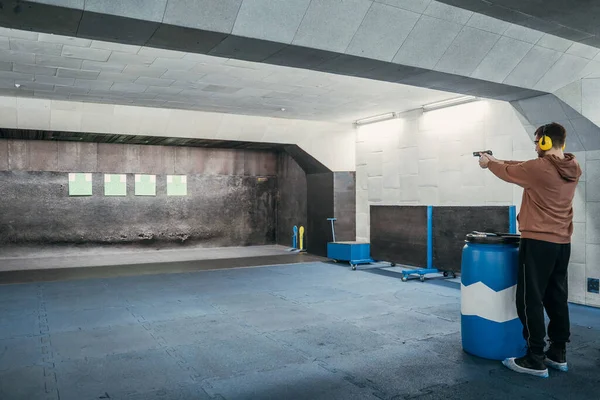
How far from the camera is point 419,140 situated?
8547 mm

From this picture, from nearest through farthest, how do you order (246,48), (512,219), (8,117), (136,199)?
(246,48) → (512,219) → (8,117) → (136,199)

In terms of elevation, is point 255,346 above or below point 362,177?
below

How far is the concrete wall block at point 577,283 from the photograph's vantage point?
18.4 ft

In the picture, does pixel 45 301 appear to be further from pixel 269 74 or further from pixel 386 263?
pixel 386 263

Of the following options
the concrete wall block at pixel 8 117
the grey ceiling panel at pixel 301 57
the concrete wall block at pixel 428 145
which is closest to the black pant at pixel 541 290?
the grey ceiling panel at pixel 301 57

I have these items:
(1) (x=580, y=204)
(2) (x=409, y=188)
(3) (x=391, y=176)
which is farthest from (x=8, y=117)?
(1) (x=580, y=204)

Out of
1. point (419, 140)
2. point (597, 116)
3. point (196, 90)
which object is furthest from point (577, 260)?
point (196, 90)

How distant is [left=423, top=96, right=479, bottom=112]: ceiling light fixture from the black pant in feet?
14.6

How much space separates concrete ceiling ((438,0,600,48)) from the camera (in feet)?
12.1

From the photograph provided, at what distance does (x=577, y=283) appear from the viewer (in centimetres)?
567

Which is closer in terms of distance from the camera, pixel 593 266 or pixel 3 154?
pixel 593 266

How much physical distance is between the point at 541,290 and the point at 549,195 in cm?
69

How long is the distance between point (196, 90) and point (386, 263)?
15.6ft

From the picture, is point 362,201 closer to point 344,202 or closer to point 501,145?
point 344,202
